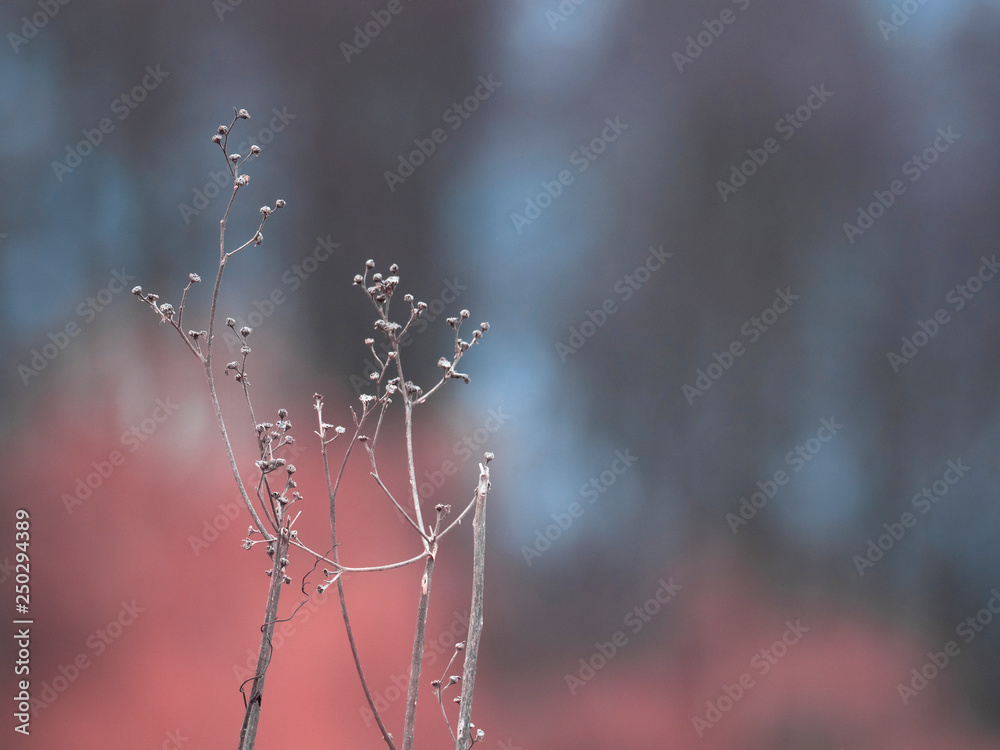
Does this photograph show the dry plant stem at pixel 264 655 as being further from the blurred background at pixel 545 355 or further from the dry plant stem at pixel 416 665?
the blurred background at pixel 545 355

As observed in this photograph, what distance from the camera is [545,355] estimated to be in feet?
7.14

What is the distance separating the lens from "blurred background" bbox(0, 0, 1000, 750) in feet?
6.66

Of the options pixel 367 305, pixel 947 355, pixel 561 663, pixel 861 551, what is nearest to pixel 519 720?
pixel 561 663

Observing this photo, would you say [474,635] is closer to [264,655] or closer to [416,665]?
[416,665]

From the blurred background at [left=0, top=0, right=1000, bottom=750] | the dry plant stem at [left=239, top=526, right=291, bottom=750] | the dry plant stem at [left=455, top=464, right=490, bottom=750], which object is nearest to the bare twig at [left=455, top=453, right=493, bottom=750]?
the dry plant stem at [left=455, top=464, right=490, bottom=750]

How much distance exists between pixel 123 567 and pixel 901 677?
2.10 m

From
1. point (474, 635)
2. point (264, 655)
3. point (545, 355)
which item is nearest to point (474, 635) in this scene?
point (474, 635)

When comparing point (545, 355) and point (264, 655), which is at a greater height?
point (545, 355)

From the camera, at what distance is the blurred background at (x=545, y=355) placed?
2.03m

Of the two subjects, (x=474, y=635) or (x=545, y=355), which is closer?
(x=474, y=635)

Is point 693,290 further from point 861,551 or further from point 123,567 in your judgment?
point 123,567

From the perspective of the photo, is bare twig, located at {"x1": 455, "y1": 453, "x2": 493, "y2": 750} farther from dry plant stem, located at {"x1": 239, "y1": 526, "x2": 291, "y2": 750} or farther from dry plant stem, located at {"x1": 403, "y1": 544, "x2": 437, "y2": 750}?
dry plant stem, located at {"x1": 239, "y1": 526, "x2": 291, "y2": 750}

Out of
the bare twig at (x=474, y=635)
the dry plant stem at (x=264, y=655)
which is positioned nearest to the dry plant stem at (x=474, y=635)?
the bare twig at (x=474, y=635)

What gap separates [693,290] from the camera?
2.20m
